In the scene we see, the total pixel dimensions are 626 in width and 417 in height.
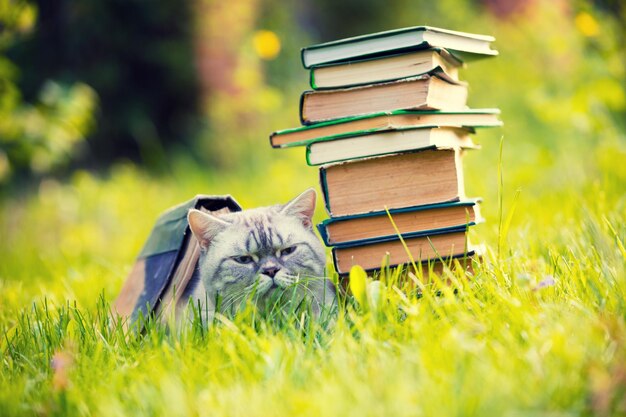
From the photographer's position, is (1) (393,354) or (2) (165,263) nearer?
(1) (393,354)

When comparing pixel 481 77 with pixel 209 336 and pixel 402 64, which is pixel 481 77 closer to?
pixel 402 64

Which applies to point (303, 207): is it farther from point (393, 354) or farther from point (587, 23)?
point (587, 23)

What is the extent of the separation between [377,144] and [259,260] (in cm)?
56

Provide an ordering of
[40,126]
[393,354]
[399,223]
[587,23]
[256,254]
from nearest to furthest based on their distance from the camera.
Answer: [393,354]
[399,223]
[256,254]
[587,23]
[40,126]

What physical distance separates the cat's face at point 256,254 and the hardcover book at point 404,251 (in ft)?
0.39

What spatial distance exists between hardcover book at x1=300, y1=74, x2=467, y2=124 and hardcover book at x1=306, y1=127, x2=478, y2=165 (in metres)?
0.09

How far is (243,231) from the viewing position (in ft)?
7.28

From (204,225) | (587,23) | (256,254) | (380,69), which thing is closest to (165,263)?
(204,225)

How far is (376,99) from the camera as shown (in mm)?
2096

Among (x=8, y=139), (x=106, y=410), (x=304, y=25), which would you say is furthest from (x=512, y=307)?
(x=304, y=25)

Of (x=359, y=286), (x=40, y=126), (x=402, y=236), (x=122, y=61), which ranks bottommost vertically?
(x=359, y=286)

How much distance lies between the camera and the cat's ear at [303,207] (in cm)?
230

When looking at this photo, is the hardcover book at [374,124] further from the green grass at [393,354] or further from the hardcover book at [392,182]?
the green grass at [393,354]

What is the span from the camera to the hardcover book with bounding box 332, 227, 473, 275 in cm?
207
